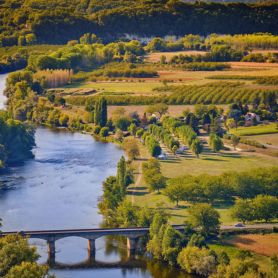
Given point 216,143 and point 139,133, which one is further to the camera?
point 139,133

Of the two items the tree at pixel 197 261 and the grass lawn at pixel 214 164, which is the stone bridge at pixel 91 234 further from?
the grass lawn at pixel 214 164

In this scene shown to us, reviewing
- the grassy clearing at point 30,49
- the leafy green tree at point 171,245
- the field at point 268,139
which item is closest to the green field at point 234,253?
the leafy green tree at point 171,245

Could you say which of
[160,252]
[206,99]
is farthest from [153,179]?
[206,99]

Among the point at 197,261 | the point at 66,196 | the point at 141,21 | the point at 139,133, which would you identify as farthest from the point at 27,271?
the point at 141,21

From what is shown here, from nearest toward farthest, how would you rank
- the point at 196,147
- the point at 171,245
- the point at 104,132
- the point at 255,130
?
the point at 171,245, the point at 196,147, the point at 255,130, the point at 104,132

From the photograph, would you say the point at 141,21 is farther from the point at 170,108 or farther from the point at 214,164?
the point at 214,164

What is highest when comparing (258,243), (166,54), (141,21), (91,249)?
(141,21)

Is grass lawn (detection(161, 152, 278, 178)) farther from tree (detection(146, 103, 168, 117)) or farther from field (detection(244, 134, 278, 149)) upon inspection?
tree (detection(146, 103, 168, 117))

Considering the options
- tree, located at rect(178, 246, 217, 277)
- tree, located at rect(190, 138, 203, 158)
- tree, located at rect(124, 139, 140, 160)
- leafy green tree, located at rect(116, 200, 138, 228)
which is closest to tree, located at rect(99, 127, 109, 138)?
tree, located at rect(124, 139, 140, 160)
